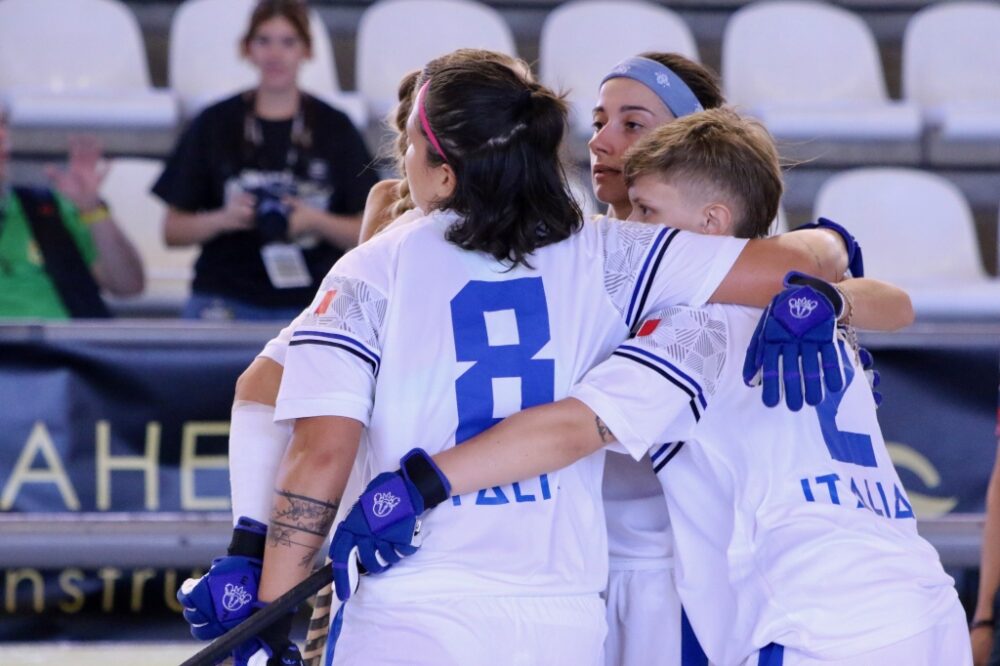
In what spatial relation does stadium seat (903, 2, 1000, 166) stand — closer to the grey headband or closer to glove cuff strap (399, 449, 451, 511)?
the grey headband

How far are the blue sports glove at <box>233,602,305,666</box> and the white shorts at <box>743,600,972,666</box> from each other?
66 cm

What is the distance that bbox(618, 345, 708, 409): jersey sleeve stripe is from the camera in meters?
1.88

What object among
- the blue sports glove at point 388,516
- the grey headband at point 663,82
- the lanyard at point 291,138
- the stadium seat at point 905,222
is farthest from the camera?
the stadium seat at point 905,222

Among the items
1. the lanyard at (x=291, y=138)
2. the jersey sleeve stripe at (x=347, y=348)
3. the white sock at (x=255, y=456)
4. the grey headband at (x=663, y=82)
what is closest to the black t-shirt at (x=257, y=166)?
the lanyard at (x=291, y=138)

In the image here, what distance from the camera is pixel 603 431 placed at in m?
1.87

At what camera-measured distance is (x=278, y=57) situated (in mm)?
4332

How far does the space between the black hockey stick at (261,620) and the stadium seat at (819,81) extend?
397 centimetres

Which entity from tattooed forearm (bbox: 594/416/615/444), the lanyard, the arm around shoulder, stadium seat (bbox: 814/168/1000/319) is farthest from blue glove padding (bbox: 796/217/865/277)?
stadium seat (bbox: 814/168/1000/319)

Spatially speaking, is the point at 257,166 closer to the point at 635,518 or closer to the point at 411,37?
the point at 411,37

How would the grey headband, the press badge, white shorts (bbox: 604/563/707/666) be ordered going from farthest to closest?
the press badge < the grey headband < white shorts (bbox: 604/563/707/666)

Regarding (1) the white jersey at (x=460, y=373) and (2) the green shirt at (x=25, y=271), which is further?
(2) the green shirt at (x=25, y=271)

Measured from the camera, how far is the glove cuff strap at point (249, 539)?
1.96 m

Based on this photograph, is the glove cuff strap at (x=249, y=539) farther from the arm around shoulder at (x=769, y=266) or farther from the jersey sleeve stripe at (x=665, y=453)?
the arm around shoulder at (x=769, y=266)

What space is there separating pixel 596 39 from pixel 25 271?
272cm
